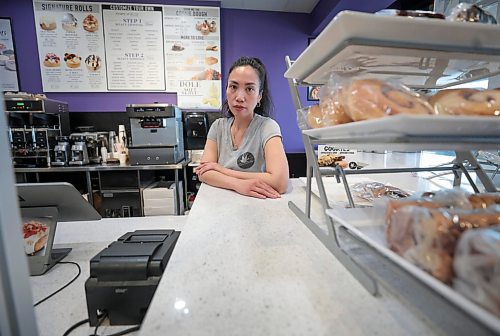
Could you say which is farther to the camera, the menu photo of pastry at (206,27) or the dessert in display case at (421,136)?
the menu photo of pastry at (206,27)

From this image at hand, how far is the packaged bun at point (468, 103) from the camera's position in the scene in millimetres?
411

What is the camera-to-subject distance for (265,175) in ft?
3.76

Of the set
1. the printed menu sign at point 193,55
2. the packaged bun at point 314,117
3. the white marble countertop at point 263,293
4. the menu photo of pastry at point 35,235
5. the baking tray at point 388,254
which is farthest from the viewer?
the printed menu sign at point 193,55

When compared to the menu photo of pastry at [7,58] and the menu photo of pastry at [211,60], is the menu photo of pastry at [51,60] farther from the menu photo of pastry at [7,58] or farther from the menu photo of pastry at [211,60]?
the menu photo of pastry at [211,60]


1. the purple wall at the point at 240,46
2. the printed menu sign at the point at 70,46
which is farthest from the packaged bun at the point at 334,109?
the printed menu sign at the point at 70,46

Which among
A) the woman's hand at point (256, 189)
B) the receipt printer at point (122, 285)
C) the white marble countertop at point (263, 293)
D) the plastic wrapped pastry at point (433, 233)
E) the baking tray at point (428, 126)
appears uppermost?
the baking tray at point (428, 126)

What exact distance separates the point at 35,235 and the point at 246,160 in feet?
3.10

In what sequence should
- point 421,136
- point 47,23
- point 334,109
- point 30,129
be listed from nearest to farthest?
point 421,136 → point 334,109 → point 30,129 → point 47,23

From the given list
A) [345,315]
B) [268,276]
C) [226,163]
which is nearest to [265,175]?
[226,163]

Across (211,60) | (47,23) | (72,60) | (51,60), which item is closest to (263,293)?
(211,60)

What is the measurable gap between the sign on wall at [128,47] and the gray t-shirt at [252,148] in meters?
1.69

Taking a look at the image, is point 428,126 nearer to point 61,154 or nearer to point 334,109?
point 334,109

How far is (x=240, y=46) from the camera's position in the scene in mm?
2963

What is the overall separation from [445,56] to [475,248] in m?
0.42
